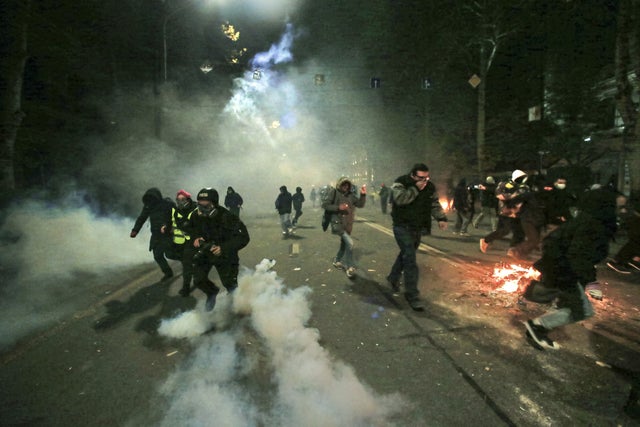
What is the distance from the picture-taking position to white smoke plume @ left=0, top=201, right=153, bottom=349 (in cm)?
565

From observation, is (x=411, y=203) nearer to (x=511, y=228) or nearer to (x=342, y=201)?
(x=342, y=201)

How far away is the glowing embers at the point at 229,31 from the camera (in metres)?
31.4

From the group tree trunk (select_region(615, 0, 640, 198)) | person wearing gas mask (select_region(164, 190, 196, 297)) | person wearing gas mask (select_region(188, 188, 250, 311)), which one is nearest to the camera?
person wearing gas mask (select_region(188, 188, 250, 311))

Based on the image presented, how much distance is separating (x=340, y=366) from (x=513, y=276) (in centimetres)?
415

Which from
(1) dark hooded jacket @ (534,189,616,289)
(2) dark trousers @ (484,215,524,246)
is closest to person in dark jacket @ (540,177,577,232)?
(2) dark trousers @ (484,215,524,246)

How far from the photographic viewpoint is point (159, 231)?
7109 millimetres

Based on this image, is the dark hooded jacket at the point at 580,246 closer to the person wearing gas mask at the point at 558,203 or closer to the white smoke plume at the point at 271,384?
the white smoke plume at the point at 271,384

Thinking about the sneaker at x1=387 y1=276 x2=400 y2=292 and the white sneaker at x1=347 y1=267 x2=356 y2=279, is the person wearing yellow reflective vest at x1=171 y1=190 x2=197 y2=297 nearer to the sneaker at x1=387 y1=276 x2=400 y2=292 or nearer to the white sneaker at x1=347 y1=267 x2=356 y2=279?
the white sneaker at x1=347 y1=267 x2=356 y2=279

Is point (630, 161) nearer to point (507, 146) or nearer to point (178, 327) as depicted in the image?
point (178, 327)

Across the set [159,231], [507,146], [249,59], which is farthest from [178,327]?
[249,59]

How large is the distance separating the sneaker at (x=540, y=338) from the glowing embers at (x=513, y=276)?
1818mm

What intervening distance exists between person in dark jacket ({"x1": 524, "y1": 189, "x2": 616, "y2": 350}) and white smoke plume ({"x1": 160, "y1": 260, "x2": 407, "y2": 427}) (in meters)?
1.88

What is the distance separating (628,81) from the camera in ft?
34.5

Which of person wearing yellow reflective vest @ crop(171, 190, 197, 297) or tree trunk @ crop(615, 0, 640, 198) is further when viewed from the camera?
tree trunk @ crop(615, 0, 640, 198)
